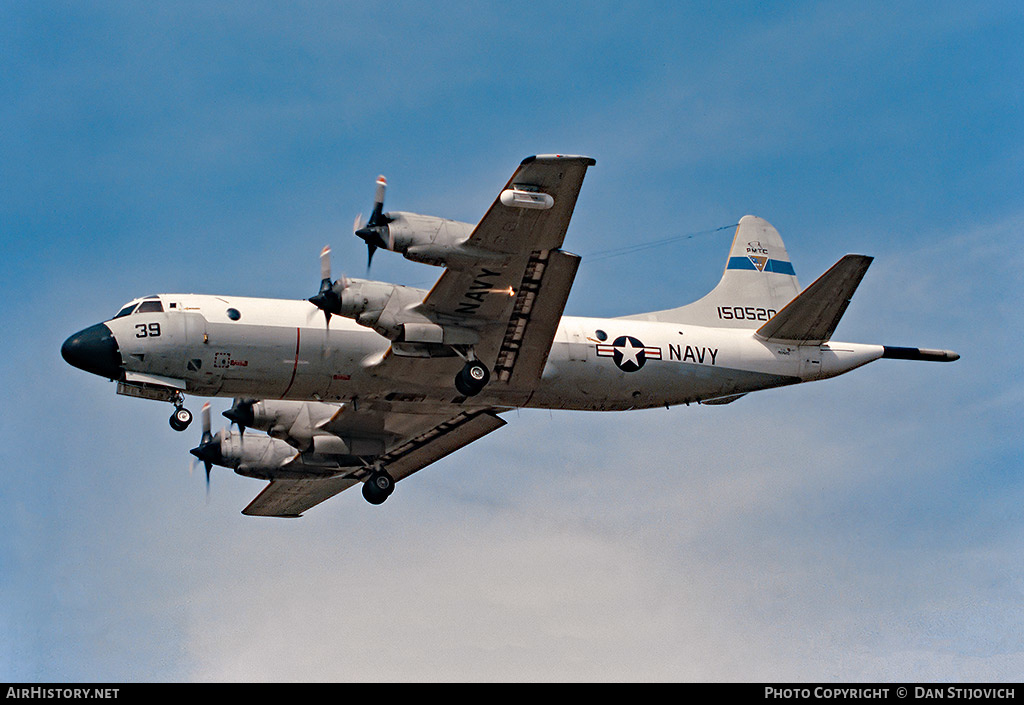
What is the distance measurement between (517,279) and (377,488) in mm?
8250

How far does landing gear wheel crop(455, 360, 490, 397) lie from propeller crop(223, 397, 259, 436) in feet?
22.2

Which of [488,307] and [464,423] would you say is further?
[464,423]

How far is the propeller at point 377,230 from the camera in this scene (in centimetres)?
2427

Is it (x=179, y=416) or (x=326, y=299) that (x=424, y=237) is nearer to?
(x=326, y=299)

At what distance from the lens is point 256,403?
30797mm

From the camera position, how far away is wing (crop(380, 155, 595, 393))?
2347 centimetres

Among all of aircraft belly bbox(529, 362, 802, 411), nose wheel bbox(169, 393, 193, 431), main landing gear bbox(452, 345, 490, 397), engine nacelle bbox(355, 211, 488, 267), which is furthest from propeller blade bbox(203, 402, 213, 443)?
engine nacelle bbox(355, 211, 488, 267)

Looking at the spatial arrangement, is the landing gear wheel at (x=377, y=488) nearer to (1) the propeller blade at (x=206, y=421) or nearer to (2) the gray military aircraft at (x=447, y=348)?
(2) the gray military aircraft at (x=447, y=348)

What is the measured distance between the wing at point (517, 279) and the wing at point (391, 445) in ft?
11.1

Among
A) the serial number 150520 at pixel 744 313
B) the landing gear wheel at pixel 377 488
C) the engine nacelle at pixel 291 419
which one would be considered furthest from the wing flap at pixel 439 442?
the serial number 150520 at pixel 744 313

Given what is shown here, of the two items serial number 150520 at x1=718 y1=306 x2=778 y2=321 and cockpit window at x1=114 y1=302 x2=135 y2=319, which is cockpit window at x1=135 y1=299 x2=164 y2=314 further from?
serial number 150520 at x1=718 y1=306 x2=778 y2=321

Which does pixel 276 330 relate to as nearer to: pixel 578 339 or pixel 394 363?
pixel 394 363
